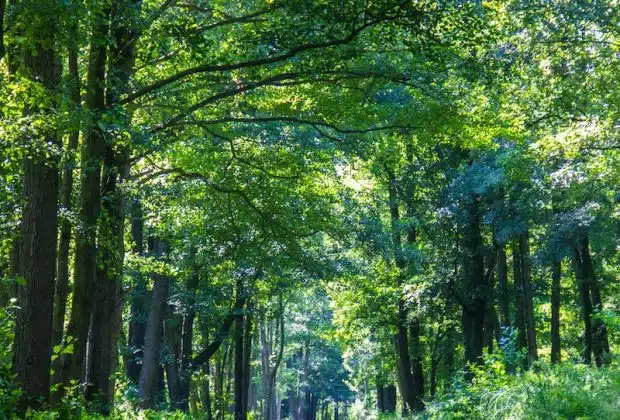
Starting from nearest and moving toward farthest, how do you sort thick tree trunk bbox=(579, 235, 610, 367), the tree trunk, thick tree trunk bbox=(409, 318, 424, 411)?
thick tree trunk bbox=(579, 235, 610, 367) < thick tree trunk bbox=(409, 318, 424, 411) < the tree trunk

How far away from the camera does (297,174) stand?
1455cm

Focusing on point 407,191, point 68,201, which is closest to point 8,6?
point 68,201

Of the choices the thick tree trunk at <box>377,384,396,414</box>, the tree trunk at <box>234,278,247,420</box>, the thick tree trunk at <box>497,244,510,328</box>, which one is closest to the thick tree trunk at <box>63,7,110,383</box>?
the thick tree trunk at <box>497,244,510,328</box>

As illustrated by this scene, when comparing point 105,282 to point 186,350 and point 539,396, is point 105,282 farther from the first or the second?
point 186,350

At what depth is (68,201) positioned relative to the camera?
11.1m

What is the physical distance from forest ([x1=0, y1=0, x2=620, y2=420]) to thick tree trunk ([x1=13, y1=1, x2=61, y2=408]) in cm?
3

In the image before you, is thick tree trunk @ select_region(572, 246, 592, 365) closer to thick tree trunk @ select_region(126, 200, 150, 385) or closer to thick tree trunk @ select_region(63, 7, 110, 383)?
thick tree trunk @ select_region(126, 200, 150, 385)

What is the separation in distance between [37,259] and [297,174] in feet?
23.3

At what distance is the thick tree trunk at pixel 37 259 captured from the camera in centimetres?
805

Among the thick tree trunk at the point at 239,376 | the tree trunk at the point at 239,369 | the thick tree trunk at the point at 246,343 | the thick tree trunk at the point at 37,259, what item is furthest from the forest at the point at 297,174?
the thick tree trunk at the point at 239,376

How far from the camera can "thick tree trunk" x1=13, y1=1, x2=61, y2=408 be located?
805cm

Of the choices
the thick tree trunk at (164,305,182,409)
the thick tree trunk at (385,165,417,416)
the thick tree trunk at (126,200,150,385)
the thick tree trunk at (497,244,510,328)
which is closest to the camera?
the thick tree trunk at (126,200,150,385)

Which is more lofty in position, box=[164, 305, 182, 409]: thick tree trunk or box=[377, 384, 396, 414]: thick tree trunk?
box=[164, 305, 182, 409]: thick tree trunk

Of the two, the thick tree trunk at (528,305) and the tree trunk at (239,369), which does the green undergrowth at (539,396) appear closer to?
the thick tree trunk at (528,305)
